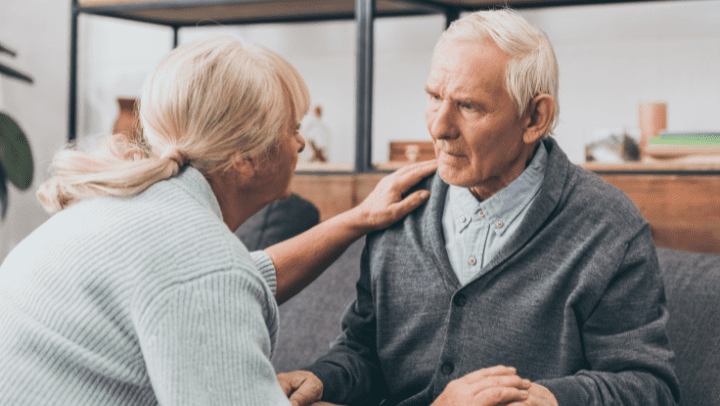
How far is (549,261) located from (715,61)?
1367mm

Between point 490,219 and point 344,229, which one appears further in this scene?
point 344,229

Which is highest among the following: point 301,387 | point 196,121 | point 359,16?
point 359,16

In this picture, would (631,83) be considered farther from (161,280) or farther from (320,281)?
(161,280)

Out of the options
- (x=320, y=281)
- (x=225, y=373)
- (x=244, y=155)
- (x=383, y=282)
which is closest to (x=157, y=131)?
(x=244, y=155)

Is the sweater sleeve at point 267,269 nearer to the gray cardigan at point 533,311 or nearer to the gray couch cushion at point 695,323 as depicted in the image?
the gray cardigan at point 533,311

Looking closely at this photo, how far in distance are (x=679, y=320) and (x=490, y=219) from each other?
19.9 inches

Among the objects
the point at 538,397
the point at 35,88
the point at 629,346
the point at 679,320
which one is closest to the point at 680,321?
the point at 679,320

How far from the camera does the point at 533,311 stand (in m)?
1.18

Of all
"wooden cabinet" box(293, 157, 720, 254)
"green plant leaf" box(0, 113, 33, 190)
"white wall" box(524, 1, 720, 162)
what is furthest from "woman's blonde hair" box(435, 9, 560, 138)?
"green plant leaf" box(0, 113, 33, 190)

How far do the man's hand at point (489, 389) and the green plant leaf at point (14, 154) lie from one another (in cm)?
223

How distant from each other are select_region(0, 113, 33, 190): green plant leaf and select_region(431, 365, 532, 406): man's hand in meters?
2.23

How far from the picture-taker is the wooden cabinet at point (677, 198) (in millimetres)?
1733

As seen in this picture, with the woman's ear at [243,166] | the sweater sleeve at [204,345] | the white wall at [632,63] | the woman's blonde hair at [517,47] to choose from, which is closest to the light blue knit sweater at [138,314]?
the sweater sleeve at [204,345]

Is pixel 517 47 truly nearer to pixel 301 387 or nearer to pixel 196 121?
pixel 196 121
